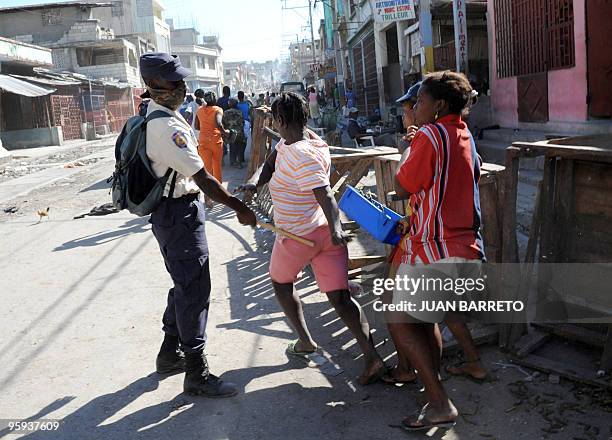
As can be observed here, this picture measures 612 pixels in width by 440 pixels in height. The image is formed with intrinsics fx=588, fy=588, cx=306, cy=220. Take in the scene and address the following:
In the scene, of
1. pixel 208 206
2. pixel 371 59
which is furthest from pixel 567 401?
pixel 371 59

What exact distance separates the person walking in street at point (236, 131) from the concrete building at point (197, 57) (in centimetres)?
5592

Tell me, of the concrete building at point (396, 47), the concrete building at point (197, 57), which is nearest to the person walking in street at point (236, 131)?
the concrete building at point (396, 47)

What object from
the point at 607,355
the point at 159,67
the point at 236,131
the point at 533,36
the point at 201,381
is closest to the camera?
the point at 607,355

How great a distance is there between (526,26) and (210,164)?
6350 mm

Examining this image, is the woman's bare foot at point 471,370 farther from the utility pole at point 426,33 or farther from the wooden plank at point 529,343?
the utility pole at point 426,33

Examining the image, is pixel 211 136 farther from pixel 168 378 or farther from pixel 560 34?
pixel 560 34

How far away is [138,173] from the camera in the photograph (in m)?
3.12

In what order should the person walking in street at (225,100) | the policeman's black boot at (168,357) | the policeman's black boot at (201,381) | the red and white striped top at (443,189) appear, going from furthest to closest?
the person walking in street at (225,100) → the policeman's black boot at (168,357) → the policeman's black boot at (201,381) → the red and white striped top at (443,189)

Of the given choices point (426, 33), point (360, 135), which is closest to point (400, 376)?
point (360, 135)

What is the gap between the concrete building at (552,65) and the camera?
894 cm

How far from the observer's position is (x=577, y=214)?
3.32 metres

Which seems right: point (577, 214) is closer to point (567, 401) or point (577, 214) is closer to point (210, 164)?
point (567, 401)

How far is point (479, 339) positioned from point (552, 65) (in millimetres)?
8070

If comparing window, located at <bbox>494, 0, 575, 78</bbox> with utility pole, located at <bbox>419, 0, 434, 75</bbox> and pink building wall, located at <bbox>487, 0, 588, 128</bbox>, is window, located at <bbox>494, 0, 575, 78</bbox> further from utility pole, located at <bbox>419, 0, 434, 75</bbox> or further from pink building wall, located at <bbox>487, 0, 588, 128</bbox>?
utility pole, located at <bbox>419, 0, 434, 75</bbox>
